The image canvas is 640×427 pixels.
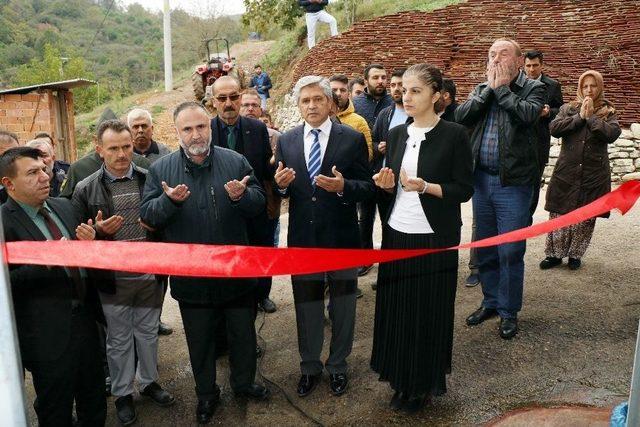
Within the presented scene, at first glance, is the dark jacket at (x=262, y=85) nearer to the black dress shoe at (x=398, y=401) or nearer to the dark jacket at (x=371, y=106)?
the dark jacket at (x=371, y=106)

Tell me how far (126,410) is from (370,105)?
4.08 m

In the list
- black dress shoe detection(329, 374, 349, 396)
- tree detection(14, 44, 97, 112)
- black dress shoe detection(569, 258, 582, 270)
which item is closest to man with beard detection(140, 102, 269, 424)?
black dress shoe detection(329, 374, 349, 396)

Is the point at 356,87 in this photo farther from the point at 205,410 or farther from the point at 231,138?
the point at 205,410

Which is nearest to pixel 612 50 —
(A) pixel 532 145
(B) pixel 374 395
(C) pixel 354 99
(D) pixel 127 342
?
(C) pixel 354 99

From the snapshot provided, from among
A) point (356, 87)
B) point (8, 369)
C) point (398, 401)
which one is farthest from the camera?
point (356, 87)

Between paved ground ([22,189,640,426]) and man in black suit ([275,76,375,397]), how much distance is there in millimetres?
281

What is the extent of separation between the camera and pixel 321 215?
11.5 feet

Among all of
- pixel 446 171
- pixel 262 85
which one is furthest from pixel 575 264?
pixel 262 85

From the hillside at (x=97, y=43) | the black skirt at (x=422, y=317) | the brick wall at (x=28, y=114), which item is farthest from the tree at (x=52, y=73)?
the black skirt at (x=422, y=317)

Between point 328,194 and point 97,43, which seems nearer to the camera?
point 328,194

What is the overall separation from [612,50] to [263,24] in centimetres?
1481

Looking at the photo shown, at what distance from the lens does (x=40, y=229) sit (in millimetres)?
2842

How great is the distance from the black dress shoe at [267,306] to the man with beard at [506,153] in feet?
6.91

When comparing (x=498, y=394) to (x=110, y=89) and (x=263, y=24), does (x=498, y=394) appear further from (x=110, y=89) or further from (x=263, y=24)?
(x=110, y=89)
